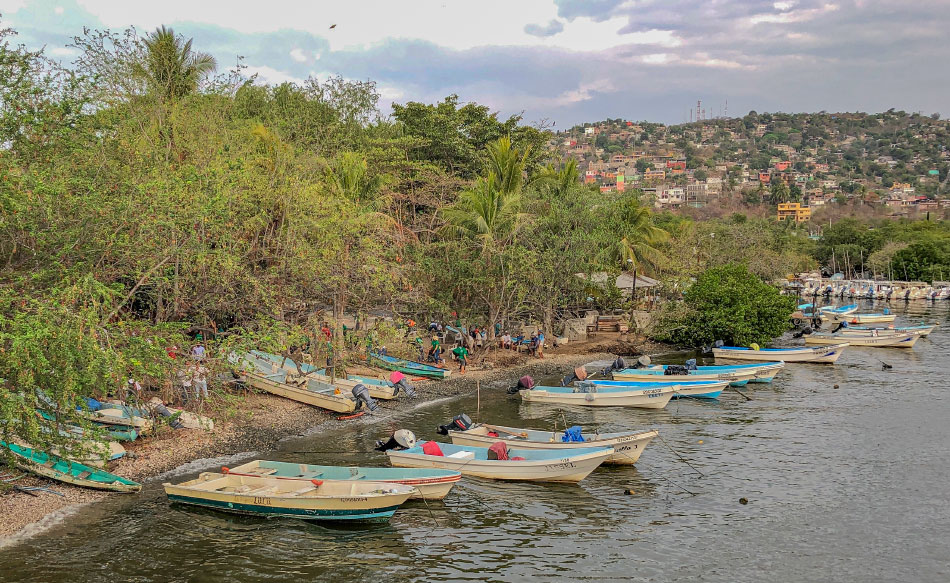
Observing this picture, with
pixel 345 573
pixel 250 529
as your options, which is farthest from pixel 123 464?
pixel 345 573

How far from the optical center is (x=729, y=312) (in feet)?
124

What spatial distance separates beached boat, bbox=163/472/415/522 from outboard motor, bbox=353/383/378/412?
7632 mm

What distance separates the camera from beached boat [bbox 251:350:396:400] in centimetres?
2527

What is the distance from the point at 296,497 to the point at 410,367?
15089 millimetres

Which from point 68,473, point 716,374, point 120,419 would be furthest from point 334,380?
point 716,374

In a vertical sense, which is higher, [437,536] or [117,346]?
[117,346]

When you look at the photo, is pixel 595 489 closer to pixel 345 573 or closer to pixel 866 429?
pixel 345 573

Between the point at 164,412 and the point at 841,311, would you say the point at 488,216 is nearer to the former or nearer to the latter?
the point at 164,412

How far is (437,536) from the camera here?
1534 cm

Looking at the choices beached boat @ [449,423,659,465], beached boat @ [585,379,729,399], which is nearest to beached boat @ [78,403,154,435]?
beached boat @ [449,423,659,465]

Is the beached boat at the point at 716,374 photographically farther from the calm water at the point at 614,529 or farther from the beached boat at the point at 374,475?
the beached boat at the point at 374,475

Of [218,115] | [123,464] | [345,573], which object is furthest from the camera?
[218,115]

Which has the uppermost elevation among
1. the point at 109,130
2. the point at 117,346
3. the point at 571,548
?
the point at 109,130

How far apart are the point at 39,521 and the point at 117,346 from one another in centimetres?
390
